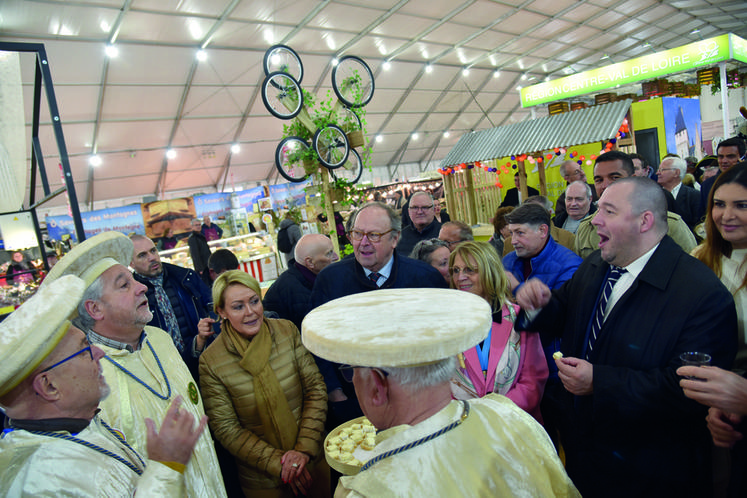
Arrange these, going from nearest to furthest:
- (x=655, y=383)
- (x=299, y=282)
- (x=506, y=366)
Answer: (x=655, y=383), (x=506, y=366), (x=299, y=282)

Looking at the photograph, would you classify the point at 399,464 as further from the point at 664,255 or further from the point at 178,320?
the point at 178,320

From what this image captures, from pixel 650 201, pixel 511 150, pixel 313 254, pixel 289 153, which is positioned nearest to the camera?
pixel 650 201

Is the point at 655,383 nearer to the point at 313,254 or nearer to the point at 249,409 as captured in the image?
the point at 249,409

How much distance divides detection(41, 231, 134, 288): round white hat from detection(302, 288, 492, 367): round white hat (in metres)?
1.14

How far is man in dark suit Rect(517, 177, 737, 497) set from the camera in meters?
1.51

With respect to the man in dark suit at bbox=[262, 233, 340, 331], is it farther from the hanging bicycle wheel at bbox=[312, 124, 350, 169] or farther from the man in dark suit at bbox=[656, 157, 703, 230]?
the man in dark suit at bbox=[656, 157, 703, 230]

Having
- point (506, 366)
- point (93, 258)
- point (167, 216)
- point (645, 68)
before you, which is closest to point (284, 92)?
point (93, 258)

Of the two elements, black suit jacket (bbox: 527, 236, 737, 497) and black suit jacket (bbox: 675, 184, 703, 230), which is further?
black suit jacket (bbox: 675, 184, 703, 230)

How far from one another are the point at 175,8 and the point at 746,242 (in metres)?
10.9

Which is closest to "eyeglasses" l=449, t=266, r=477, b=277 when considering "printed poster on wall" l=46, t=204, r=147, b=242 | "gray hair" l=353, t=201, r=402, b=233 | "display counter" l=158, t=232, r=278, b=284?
"gray hair" l=353, t=201, r=402, b=233

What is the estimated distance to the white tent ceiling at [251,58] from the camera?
9844mm

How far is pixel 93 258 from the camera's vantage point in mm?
1788

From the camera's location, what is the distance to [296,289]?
3162 mm

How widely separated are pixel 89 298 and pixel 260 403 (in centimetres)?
92
